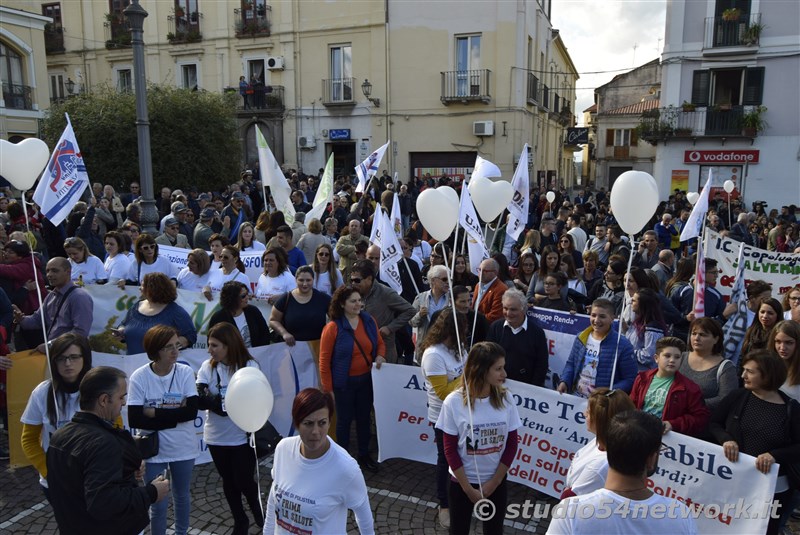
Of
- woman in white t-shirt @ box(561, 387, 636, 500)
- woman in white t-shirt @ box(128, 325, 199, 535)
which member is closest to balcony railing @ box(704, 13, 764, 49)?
woman in white t-shirt @ box(561, 387, 636, 500)

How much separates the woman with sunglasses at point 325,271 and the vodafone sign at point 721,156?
21125mm

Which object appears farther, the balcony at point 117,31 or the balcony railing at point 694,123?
the balcony at point 117,31

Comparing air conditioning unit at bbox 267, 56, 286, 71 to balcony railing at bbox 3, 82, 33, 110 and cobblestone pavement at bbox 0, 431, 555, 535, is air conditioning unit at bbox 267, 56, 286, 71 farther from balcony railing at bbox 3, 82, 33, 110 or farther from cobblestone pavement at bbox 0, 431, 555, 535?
cobblestone pavement at bbox 0, 431, 555, 535

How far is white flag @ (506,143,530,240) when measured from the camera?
887 cm

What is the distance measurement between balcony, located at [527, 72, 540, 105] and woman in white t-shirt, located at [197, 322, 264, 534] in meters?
22.1

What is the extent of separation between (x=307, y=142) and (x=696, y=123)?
1586cm

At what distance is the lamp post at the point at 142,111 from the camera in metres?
8.70

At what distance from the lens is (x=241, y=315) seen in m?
5.27

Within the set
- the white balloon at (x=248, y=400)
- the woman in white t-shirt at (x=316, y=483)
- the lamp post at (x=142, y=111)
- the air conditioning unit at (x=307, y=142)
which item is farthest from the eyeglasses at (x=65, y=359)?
the air conditioning unit at (x=307, y=142)

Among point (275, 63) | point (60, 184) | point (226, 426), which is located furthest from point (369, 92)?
point (226, 426)

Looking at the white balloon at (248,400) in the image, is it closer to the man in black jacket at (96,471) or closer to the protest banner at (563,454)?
the man in black jacket at (96,471)

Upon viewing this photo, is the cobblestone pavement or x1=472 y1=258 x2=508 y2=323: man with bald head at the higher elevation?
x1=472 y1=258 x2=508 y2=323: man with bald head

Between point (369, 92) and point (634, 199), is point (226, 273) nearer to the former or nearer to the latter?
point (634, 199)

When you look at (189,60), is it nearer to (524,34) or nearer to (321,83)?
(321,83)
